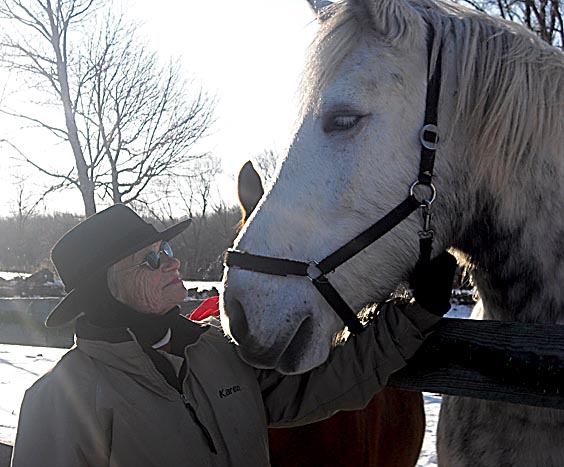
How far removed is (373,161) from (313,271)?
34cm

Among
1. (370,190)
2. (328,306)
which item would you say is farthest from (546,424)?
(370,190)

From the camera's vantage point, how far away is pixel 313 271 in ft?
4.96

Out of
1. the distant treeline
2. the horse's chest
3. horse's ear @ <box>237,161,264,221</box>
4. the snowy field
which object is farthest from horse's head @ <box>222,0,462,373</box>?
the distant treeline

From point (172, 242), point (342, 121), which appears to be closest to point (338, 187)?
point (342, 121)

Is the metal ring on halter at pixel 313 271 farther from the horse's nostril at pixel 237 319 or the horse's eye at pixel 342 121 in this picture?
the horse's eye at pixel 342 121

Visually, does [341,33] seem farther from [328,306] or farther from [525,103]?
[328,306]

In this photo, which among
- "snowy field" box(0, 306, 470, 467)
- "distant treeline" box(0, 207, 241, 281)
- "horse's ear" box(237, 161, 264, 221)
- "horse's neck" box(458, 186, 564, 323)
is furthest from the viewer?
"distant treeline" box(0, 207, 241, 281)

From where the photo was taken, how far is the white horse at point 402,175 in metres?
1.52

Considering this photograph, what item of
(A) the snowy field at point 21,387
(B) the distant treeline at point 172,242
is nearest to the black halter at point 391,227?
(A) the snowy field at point 21,387

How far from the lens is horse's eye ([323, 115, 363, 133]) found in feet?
5.02

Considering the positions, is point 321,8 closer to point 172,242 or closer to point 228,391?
point 228,391

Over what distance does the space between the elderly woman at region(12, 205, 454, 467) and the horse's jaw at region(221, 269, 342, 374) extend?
0.29 metres

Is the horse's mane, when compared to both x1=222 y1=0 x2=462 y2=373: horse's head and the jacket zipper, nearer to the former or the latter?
x1=222 y1=0 x2=462 y2=373: horse's head

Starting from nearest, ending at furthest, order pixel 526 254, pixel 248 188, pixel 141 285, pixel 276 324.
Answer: pixel 276 324 < pixel 526 254 < pixel 141 285 < pixel 248 188
